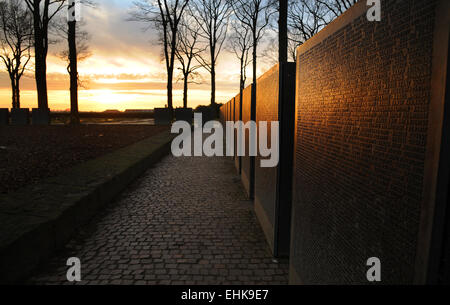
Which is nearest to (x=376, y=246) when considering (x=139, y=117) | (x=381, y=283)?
(x=381, y=283)

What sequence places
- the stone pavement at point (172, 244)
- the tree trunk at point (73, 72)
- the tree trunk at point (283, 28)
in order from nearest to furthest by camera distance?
the stone pavement at point (172, 244) < the tree trunk at point (283, 28) < the tree trunk at point (73, 72)

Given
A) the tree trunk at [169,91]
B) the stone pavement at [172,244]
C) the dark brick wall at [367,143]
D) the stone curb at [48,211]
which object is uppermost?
the tree trunk at [169,91]

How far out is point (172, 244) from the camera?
3.85 metres

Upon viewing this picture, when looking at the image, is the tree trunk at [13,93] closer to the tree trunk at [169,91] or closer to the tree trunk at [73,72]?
the tree trunk at [73,72]

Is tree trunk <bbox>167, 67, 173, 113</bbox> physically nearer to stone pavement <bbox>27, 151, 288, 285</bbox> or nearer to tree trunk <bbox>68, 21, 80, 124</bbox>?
tree trunk <bbox>68, 21, 80, 124</bbox>

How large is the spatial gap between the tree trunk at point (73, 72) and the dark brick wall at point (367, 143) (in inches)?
796

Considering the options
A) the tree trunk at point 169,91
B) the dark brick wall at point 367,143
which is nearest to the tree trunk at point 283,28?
the dark brick wall at point 367,143

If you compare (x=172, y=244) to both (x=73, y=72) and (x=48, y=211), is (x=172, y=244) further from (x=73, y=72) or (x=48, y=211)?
(x=73, y=72)

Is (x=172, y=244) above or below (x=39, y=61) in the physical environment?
below

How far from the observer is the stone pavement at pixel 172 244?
3.09 m

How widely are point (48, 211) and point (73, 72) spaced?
18.3m

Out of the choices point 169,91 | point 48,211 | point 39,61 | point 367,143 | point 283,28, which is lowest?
point 48,211

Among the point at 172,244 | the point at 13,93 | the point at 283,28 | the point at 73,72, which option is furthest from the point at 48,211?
the point at 13,93

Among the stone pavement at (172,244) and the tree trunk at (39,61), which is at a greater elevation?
the tree trunk at (39,61)
